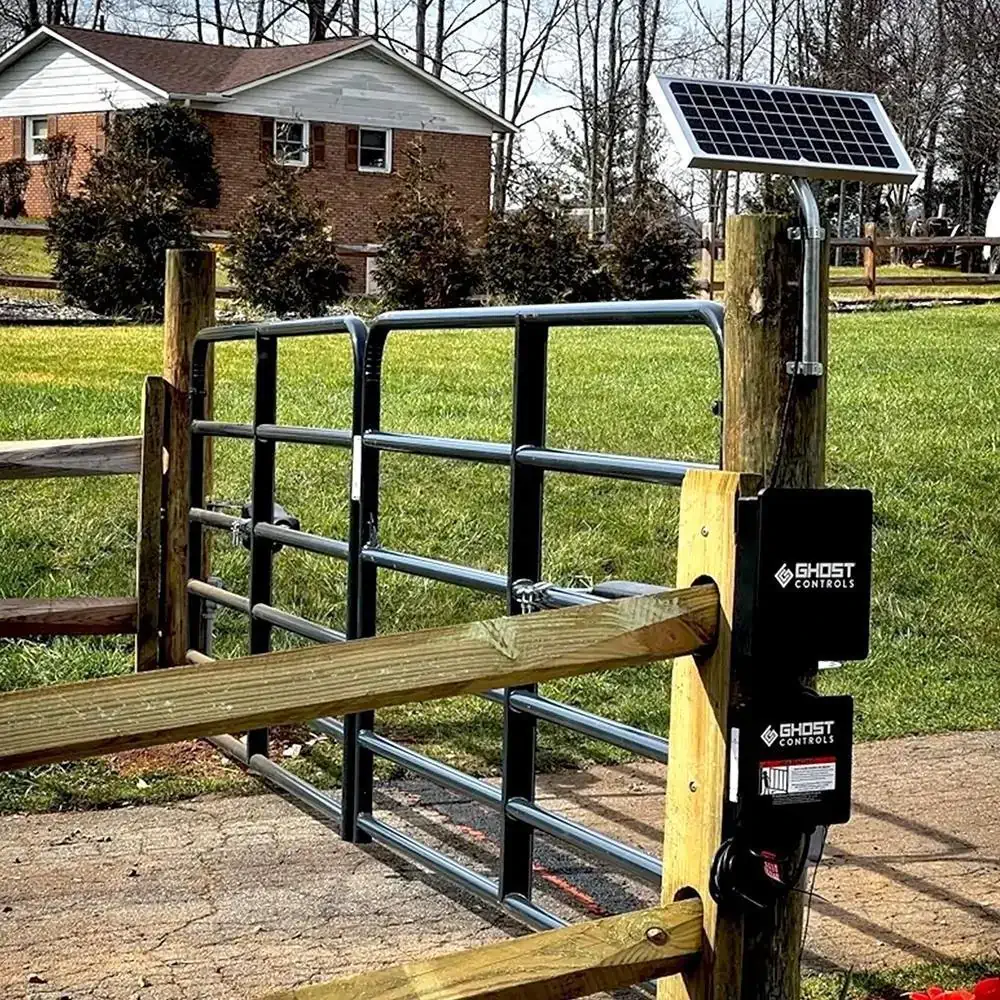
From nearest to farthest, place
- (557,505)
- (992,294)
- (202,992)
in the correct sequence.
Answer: (202,992) → (557,505) → (992,294)

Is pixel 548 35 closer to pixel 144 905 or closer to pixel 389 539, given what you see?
pixel 389 539

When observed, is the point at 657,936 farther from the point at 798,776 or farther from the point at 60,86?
the point at 60,86

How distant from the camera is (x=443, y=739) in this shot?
698cm

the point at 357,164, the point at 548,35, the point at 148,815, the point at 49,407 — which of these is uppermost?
the point at 548,35

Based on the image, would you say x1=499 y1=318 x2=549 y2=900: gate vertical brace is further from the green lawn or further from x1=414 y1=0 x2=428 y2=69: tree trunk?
x1=414 y1=0 x2=428 y2=69: tree trunk

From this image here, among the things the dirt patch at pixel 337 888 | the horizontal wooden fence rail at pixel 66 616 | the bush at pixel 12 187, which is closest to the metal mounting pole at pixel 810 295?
the dirt patch at pixel 337 888

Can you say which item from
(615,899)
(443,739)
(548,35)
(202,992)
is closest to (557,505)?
(443,739)

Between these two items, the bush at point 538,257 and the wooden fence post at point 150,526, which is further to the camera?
the bush at point 538,257

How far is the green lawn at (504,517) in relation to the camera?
748cm

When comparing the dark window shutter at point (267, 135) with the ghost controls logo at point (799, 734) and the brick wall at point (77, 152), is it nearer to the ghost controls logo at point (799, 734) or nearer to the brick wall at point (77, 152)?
the brick wall at point (77, 152)

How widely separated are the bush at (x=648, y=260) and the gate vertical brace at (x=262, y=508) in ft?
61.0

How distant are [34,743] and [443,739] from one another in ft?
15.4

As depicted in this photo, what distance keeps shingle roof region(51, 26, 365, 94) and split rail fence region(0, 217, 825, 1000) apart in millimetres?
32847

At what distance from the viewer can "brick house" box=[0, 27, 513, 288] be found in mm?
36750
